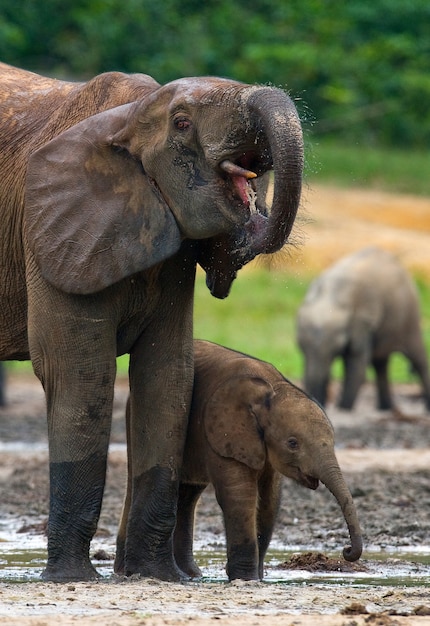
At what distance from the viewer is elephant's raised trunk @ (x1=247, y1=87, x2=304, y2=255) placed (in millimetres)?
6715

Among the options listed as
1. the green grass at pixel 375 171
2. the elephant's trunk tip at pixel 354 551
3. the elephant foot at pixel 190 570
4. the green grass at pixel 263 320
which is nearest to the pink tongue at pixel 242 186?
the elephant's trunk tip at pixel 354 551

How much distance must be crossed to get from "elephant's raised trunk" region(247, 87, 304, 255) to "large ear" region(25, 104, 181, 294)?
1.84 feet

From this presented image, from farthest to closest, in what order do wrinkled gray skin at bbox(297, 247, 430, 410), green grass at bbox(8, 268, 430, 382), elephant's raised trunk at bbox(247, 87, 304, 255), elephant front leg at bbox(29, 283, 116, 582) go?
green grass at bbox(8, 268, 430, 382)
wrinkled gray skin at bbox(297, 247, 430, 410)
elephant front leg at bbox(29, 283, 116, 582)
elephant's raised trunk at bbox(247, 87, 304, 255)

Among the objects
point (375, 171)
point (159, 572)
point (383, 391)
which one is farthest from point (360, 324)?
point (375, 171)

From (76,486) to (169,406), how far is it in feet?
2.16

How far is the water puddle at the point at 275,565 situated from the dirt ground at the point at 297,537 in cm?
2

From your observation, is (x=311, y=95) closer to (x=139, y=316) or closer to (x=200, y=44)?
(x=200, y=44)

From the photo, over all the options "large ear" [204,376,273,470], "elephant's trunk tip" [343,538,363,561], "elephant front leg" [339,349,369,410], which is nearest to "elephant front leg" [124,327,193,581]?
"large ear" [204,376,273,470]

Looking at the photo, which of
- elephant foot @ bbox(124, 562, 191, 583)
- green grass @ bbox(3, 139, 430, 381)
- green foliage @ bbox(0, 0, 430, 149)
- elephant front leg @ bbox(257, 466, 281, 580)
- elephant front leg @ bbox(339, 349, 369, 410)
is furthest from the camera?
green foliage @ bbox(0, 0, 430, 149)

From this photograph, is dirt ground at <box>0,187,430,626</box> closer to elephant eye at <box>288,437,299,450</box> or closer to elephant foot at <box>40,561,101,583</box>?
elephant foot at <box>40,561,101,583</box>

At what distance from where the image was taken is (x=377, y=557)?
8898mm

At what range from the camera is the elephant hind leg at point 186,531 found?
8445 millimetres

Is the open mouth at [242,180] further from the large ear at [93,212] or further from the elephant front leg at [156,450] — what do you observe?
the elephant front leg at [156,450]

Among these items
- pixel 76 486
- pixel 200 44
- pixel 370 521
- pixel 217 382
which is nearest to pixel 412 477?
pixel 370 521
